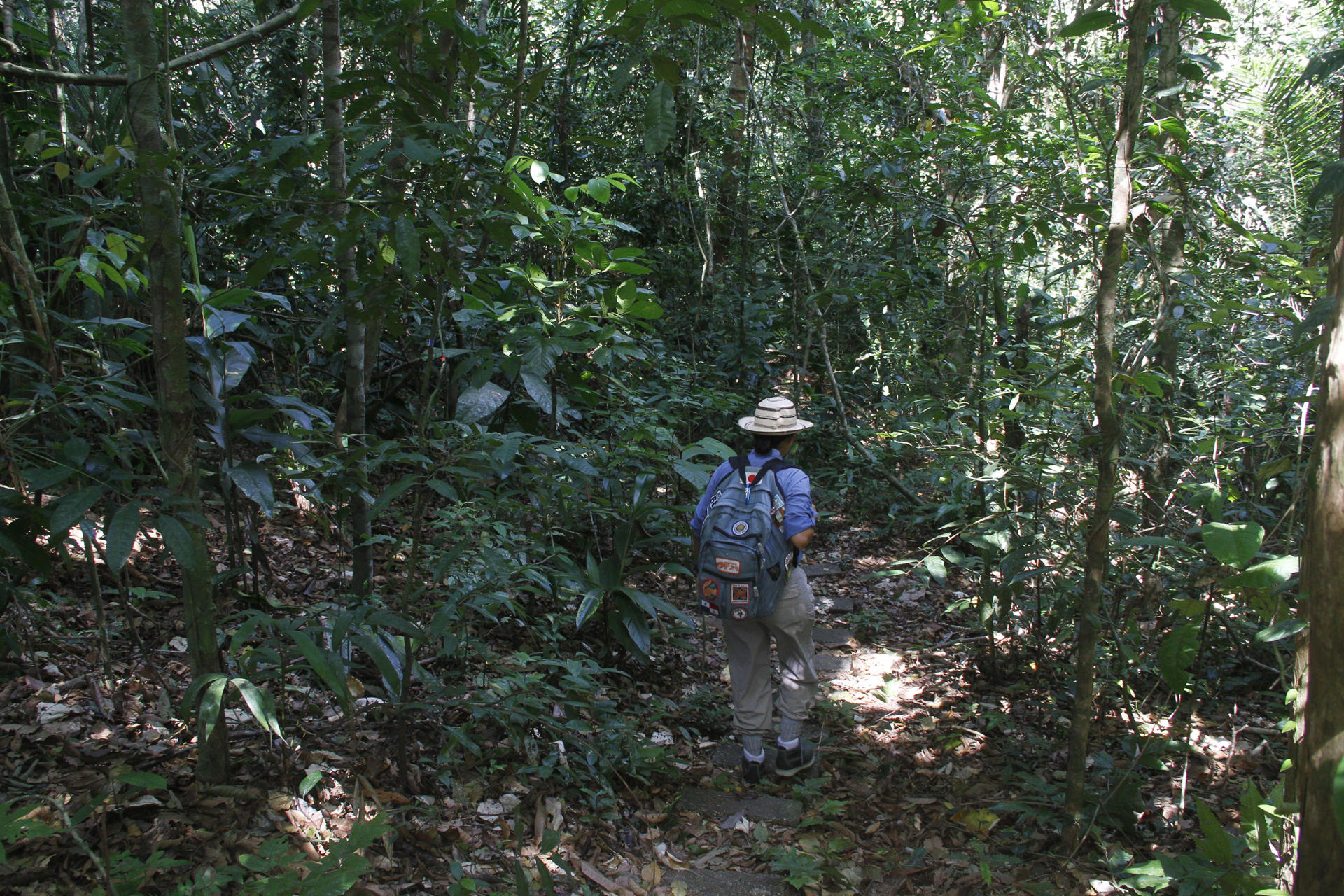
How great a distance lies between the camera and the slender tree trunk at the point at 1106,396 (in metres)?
2.82

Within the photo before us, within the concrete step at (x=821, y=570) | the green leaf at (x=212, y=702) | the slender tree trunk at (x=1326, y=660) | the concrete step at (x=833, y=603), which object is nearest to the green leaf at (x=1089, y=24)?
the slender tree trunk at (x=1326, y=660)

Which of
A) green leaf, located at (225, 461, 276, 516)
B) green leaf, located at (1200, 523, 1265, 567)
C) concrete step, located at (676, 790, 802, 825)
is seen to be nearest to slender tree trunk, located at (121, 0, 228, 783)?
green leaf, located at (225, 461, 276, 516)

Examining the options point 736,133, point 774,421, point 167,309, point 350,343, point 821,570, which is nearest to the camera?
point 167,309

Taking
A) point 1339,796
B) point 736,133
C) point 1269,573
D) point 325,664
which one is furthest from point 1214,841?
point 736,133

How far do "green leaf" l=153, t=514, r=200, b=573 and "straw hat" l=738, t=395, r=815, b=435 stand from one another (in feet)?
8.61

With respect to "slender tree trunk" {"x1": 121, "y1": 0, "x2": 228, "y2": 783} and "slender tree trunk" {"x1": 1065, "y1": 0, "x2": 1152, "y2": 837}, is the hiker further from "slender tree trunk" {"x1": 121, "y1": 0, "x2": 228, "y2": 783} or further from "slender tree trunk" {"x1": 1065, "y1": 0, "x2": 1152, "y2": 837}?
"slender tree trunk" {"x1": 121, "y1": 0, "x2": 228, "y2": 783}

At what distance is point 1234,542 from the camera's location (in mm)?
2355

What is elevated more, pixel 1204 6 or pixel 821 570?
pixel 1204 6

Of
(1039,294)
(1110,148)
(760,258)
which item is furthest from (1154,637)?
(760,258)

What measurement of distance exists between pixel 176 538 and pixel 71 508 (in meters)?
0.24

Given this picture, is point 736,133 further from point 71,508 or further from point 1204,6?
point 71,508

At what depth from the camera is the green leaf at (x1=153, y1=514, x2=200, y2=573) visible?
2.13 meters

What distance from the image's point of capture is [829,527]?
8.45m

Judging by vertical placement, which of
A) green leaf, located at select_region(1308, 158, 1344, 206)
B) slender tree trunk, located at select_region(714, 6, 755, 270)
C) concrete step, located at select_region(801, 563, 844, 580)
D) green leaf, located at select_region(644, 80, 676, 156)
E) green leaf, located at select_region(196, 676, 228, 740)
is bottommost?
concrete step, located at select_region(801, 563, 844, 580)
